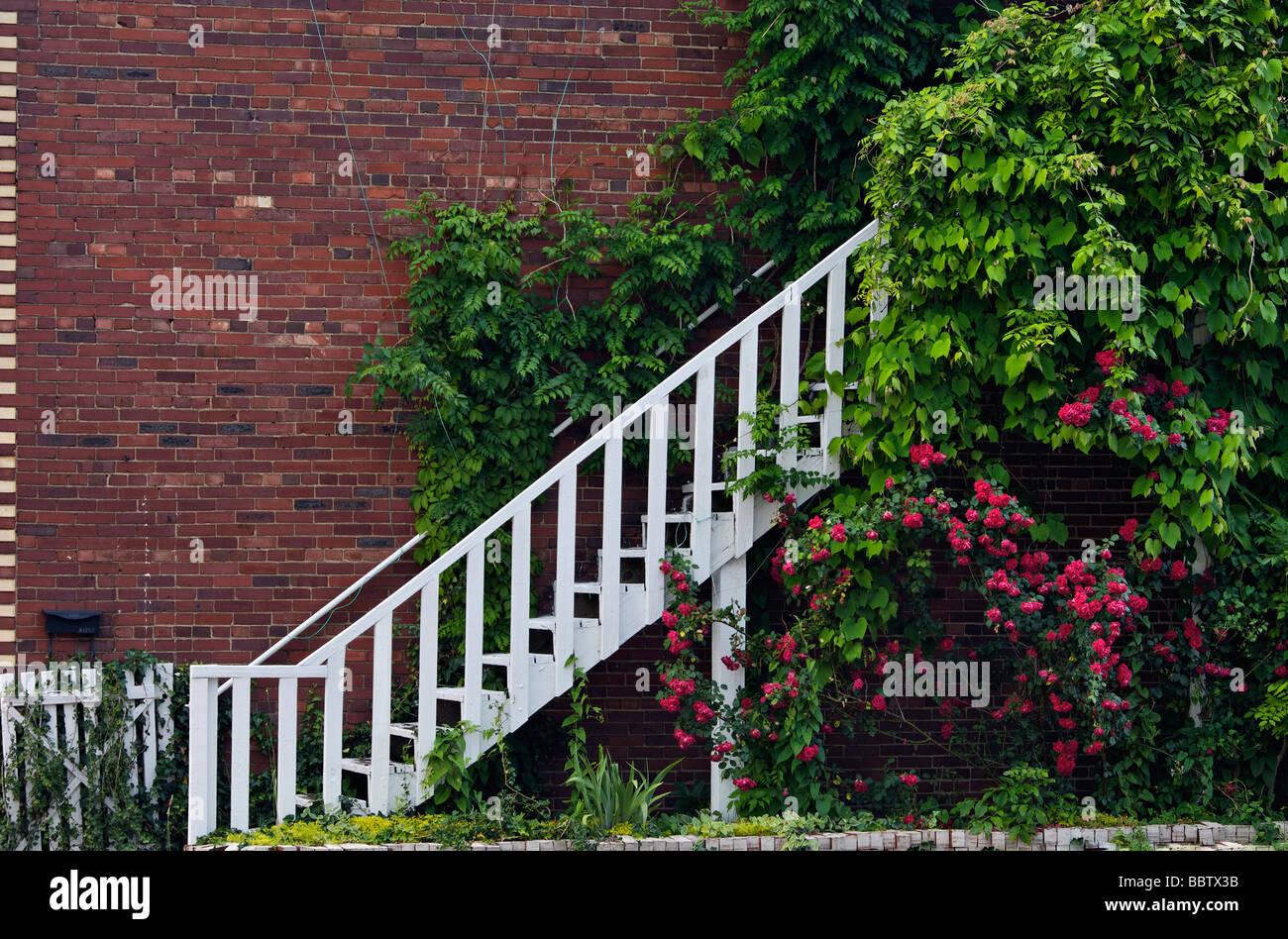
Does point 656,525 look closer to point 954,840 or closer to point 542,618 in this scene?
point 542,618

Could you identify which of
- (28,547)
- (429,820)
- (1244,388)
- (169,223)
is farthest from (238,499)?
(1244,388)

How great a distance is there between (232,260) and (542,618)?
8.90 feet

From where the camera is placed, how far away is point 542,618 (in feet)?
17.4

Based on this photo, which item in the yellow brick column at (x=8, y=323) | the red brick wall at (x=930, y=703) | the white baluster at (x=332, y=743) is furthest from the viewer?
the red brick wall at (x=930, y=703)

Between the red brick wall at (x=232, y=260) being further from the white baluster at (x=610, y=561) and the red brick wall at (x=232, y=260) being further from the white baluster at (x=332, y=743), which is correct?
the white baluster at (x=610, y=561)

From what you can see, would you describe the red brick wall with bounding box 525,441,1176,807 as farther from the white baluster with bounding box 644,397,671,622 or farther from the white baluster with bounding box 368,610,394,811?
the white baluster with bounding box 368,610,394,811

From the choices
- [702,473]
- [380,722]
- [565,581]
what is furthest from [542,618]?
[702,473]

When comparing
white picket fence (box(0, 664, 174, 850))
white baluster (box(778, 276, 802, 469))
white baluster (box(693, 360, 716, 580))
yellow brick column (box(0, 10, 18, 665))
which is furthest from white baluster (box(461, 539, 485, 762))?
yellow brick column (box(0, 10, 18, 665))

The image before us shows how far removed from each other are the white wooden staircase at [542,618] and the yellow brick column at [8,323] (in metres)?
1.45

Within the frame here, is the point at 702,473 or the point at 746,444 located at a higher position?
the point at 746,444

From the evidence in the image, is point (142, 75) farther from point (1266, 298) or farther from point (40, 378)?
point (1266, 298)

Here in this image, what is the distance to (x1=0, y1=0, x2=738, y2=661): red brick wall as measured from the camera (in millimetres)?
5805

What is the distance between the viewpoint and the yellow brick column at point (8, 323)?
574 cm

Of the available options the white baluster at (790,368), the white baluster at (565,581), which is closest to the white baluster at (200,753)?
the white baluster at (565,581)
